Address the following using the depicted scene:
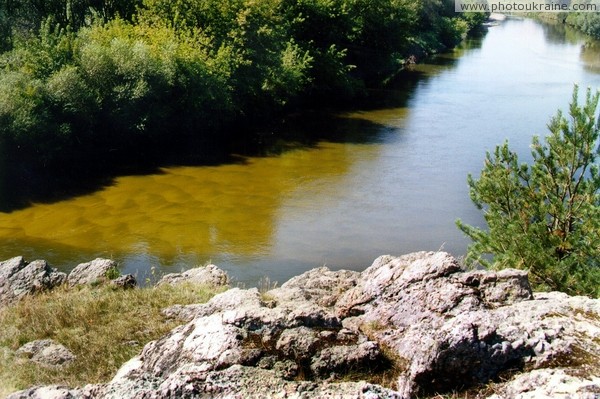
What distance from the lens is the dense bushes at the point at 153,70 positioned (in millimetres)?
27391

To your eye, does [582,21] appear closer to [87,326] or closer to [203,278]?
[203,278]

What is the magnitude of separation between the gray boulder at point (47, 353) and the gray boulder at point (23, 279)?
4058mm

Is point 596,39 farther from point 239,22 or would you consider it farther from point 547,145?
point 547,145

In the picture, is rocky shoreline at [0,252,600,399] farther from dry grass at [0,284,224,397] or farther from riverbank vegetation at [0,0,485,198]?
riverbank vegetation at [0,0,485,198]

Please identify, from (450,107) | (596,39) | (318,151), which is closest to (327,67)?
(450,107)

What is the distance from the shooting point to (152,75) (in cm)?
3034

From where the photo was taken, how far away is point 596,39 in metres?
88.9

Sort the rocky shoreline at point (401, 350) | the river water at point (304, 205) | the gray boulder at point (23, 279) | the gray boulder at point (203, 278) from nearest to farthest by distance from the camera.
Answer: the rocky shoreline at point (401, 350), the gray boulder at point (23, 279), the gray boulder at point (203, 278), the river water at point (304, 205)

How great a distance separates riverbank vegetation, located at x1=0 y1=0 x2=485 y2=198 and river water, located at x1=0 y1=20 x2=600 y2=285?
324cm

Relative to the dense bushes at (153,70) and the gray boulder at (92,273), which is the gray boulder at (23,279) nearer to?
the gray boulder at (92,273)

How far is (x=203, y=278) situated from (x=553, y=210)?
26.3 ft

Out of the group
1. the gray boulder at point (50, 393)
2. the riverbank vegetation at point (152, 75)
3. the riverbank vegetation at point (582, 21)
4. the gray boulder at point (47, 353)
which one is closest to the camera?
the gray boulder at point (50, 393)

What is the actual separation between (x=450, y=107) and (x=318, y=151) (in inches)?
541

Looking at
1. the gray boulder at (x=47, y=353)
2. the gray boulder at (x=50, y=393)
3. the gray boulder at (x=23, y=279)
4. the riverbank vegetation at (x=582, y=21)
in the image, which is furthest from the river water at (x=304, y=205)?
the riverbank vegetation at (x=582, y=21)
